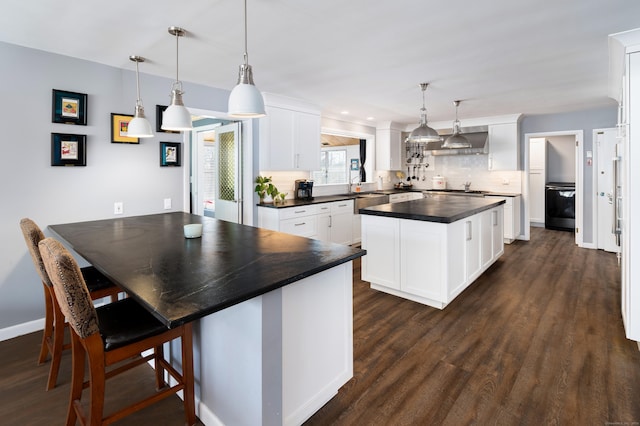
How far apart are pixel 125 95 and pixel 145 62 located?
1.42 feet

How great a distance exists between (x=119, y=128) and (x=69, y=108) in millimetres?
430

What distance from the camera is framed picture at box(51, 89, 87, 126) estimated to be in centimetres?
299

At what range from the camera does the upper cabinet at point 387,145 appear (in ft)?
23.5

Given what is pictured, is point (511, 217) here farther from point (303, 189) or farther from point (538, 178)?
point (303, 189)

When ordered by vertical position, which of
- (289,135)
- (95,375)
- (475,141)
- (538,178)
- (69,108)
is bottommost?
(95,375)

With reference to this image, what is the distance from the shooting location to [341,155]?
7863 mm

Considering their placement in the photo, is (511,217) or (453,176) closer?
(511,217)

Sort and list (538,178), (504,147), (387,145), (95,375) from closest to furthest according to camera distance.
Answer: (95,375)
(504,147)
(387,145)
(538,178)

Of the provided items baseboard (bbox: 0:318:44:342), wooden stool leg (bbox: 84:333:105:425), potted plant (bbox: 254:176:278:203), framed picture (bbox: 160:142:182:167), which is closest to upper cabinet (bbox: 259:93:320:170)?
potted plant (bbox: 254:176:278:203)

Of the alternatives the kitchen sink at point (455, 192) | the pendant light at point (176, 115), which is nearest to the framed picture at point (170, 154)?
the pendant light at point (176, 115)

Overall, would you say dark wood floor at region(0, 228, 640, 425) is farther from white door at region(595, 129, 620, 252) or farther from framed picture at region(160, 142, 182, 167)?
white door at region(595, 129, 620, 252)

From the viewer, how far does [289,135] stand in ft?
16.4

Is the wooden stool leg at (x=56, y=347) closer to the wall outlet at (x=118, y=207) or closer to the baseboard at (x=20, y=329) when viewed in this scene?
the baseboard at (x=20, y=329)

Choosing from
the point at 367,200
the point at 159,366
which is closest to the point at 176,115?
the point at 159,366
